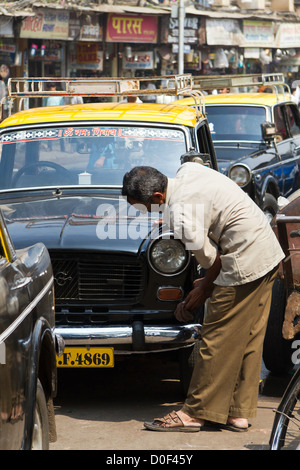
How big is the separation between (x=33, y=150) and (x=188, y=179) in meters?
2.03

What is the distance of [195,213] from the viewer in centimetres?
462

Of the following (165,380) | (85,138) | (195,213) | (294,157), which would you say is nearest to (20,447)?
(195,213)

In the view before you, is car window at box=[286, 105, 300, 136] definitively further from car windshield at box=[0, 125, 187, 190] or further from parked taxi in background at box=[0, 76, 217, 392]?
car windshield at box=[0, 125, 187, 190]

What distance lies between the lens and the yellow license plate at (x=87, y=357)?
16.7 feet

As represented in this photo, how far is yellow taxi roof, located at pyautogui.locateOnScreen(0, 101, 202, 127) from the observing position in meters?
6.46

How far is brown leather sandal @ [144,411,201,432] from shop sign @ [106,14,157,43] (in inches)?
757

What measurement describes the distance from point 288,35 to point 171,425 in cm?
2865

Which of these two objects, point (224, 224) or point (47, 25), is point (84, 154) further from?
point (47, 25)

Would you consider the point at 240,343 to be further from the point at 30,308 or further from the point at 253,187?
the point at 253,187

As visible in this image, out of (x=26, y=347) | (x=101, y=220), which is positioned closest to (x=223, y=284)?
(x=101, y=220)

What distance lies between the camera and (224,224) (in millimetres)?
4758

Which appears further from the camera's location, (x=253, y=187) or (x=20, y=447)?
(x=253, y=187)

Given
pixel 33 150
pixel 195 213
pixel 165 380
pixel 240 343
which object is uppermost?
pixel 33 150

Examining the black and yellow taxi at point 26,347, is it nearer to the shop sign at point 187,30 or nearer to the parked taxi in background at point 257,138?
the parked taxi in background at point 257,138
